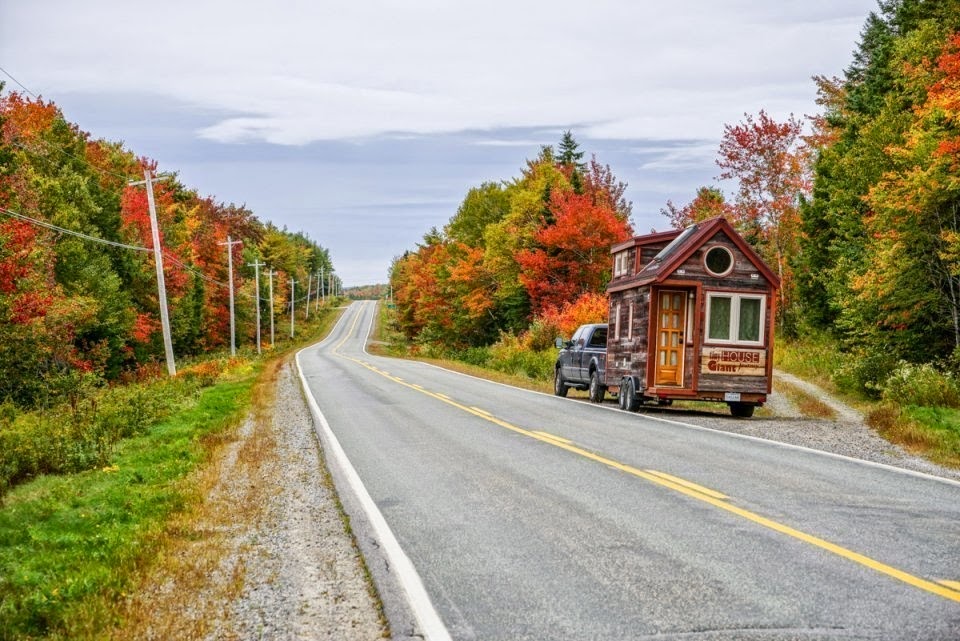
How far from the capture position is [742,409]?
19.8 metres

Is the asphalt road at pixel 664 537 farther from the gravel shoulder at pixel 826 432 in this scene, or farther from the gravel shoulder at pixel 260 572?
the gravel shoulder at pixel 826 432

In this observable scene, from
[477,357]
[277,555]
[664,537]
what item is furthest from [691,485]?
[477,357]

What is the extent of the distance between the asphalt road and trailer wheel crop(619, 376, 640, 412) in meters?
5.51

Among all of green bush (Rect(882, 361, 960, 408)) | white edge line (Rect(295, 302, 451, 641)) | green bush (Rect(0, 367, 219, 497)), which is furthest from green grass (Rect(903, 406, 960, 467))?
green bush (Rect(0, 367, 219, 497))

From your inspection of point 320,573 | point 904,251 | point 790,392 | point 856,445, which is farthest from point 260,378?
point 320,573

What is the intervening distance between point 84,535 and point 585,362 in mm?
16770

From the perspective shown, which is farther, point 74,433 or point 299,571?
point 74,433

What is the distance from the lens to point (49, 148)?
134 ft

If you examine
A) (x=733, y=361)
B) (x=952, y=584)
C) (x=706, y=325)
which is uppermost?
(x=706, y=325)

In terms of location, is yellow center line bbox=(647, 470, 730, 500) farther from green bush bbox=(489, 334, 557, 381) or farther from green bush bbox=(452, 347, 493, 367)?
green bush bbox=(452, 347, 493, 367)

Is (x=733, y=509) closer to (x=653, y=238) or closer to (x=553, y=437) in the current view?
(x=553, y=437)

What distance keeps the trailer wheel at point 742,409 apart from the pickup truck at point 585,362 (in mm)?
3620

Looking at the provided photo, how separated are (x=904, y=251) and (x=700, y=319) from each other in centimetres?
668

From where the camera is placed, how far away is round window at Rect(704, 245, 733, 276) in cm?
1934
